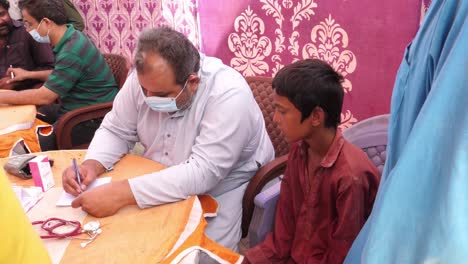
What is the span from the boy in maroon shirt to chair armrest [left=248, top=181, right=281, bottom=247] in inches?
2.5

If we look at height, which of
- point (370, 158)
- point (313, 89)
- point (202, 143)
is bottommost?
point (370, 158)

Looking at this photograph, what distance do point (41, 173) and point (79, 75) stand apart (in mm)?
1407

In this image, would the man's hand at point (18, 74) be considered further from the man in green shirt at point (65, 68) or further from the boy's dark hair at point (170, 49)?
the boy's dark hair at point (170, 49)

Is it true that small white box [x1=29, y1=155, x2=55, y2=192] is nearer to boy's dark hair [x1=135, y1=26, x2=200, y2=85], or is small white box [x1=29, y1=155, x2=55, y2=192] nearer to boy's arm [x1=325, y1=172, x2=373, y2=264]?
boy's dark hair [x1=135, y1=26, x2=200, y2=85]

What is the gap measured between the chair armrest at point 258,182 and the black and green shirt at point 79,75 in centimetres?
155

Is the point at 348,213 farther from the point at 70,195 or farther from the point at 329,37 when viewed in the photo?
the point at 329,37

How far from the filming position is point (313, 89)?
5.31 feet

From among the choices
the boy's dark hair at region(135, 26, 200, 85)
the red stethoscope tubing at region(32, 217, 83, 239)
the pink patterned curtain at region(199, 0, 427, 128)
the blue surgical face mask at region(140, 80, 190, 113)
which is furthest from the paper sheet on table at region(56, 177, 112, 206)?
the pink patterned curtain at region(199, 0, 427, 128)

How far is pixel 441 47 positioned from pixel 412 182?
26cm

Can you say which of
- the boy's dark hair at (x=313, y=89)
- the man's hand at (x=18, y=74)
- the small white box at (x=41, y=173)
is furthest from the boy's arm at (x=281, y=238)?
the man's hand at (x=18, y=74)

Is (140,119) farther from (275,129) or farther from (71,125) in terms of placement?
(71,125)

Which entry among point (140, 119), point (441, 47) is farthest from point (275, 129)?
point (441, 47)

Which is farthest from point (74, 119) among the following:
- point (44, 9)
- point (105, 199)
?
point (105, 199)

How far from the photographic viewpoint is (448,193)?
735 millimetres
